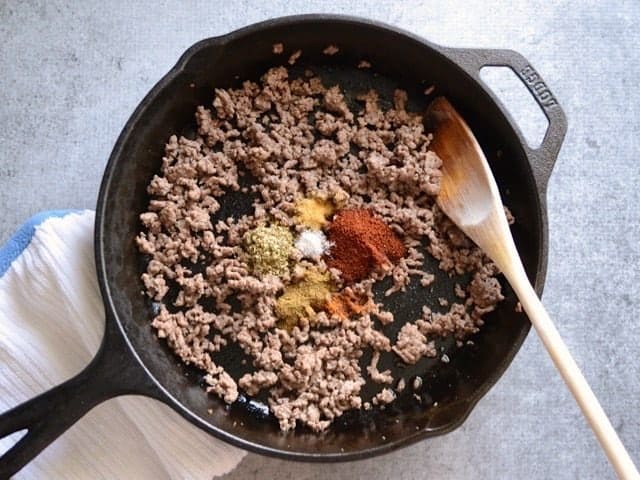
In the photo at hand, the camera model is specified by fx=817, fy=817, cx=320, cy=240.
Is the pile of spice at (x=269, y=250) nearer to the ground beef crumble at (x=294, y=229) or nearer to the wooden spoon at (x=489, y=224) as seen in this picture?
the ground beef crumble at (x=294, y=229)

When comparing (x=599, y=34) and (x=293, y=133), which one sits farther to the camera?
(x=599, y=34)

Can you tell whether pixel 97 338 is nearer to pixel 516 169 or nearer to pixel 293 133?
pixel 293 133

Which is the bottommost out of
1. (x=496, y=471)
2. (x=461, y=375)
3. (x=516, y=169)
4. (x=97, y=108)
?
(x=496, y=471)

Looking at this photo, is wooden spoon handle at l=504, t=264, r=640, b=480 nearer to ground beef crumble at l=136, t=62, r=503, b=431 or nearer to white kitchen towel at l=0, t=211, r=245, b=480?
ground beef crumble at l=136, t=62, r=503, b=431

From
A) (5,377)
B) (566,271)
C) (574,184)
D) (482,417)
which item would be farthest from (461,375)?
(5,377)

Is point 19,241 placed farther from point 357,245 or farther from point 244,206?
point 357,245

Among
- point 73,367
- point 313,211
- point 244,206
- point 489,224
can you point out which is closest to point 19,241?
point 73,367

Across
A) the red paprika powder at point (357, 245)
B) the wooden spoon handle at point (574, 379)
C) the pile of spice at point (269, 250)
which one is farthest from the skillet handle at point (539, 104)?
the pile of spice at point (269, 250)

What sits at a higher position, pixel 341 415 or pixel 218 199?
pixel 218 199
